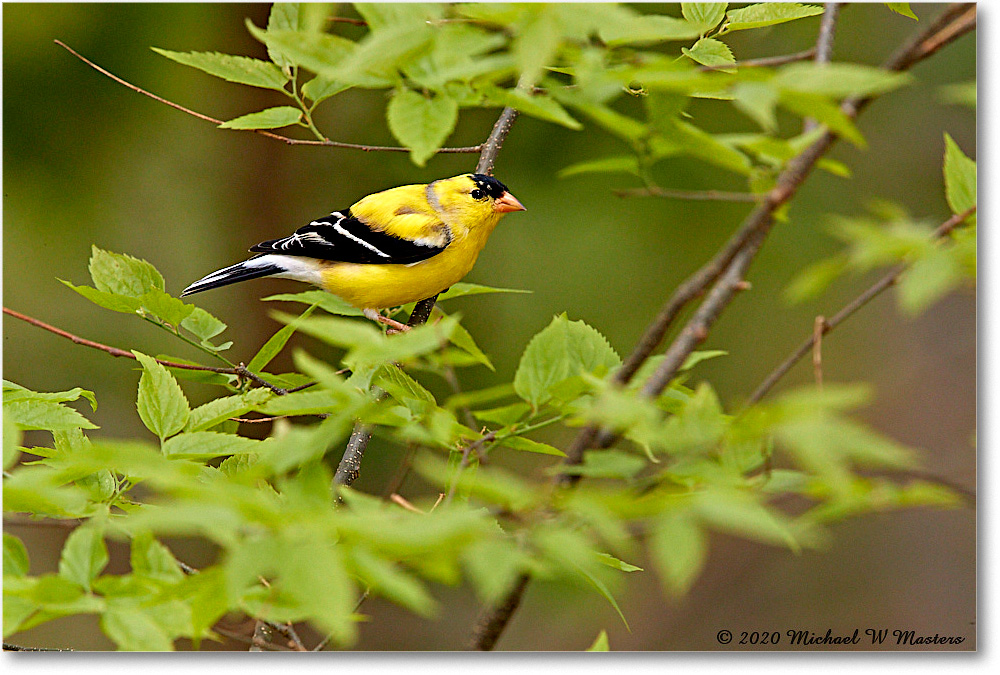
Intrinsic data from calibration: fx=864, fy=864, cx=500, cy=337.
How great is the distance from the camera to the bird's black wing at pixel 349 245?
1.85 meters

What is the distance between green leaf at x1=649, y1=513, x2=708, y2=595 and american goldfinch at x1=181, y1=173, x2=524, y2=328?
1.21 metres

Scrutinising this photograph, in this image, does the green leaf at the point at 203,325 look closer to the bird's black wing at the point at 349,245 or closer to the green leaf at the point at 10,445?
the green leaf at the point at 10,445

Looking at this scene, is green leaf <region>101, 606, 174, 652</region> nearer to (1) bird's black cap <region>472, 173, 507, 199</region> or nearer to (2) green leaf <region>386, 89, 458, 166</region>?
(2) green leaf <region>386, 89, 458, 166</region>

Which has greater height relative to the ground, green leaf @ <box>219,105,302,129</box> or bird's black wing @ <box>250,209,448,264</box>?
green leaf @ <box>219,105,302,129</box>

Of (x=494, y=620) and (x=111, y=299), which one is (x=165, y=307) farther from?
(x=494, y=620)

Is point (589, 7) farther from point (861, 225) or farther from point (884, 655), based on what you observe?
point (884, 655)

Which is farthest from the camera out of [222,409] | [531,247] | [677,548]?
[531,247]

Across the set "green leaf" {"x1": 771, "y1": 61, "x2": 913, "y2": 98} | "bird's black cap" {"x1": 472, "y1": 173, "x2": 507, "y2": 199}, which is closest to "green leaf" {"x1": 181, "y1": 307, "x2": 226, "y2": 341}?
"bird's black cap" {"x1": 472, "y1": 173, "x2": 507, "y2": 199}

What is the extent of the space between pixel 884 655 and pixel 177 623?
1.15 meters

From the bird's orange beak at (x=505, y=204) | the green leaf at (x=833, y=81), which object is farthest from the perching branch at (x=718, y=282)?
the bird's orange beak at (x=505, y=204)

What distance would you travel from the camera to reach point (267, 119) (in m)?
1.14

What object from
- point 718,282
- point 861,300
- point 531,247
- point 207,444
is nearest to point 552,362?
point 718,282

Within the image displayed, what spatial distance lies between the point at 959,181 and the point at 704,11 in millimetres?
451

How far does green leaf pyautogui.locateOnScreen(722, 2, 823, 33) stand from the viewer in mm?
1142
